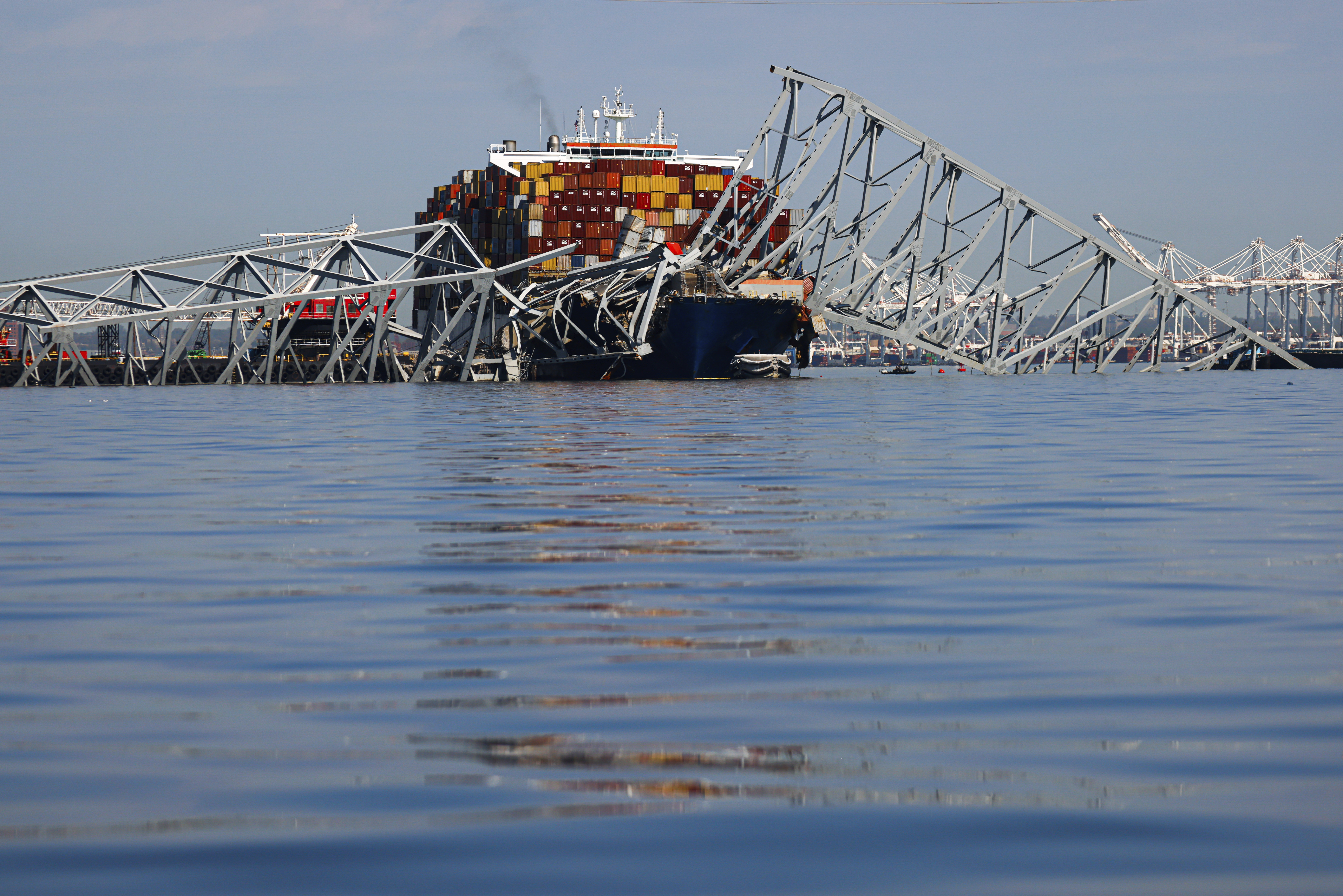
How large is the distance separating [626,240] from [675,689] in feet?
292

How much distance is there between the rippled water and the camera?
4.47 metres

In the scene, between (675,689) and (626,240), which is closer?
(675,689)

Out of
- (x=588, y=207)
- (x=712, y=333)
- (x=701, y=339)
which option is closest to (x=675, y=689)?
(x=701, y=339)

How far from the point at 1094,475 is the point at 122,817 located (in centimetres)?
1645

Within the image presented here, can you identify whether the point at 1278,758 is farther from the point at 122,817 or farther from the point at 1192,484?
the point at 1192,484

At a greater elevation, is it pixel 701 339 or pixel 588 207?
pixel 588 207

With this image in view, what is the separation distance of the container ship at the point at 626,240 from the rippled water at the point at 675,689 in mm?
67933

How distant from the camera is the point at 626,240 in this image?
9444cm

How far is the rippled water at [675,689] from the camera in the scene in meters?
4.47

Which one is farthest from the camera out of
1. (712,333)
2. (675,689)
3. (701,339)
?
(712,333)

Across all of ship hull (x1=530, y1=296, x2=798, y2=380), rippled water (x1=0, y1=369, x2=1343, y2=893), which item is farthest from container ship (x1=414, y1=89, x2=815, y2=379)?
rippled water (x1=0, y1=369, x2=1343, y2=893)

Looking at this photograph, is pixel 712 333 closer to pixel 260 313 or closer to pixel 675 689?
pixel 260 313

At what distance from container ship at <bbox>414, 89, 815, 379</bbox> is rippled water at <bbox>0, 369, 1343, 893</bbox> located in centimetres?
6793

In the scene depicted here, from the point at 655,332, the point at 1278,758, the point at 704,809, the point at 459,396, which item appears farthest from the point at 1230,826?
the point at 655,332
